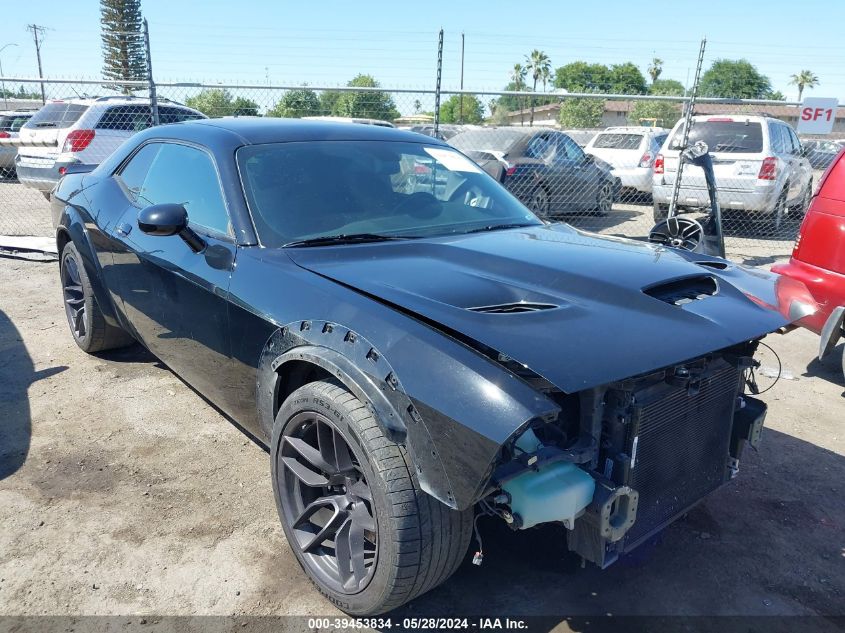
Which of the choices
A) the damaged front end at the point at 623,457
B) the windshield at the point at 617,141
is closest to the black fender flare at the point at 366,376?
the damaged front end at the point at 623,457

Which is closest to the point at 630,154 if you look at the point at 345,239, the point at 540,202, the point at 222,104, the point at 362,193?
the point at 540,202

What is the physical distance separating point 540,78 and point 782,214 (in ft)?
297

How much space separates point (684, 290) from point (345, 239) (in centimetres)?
137

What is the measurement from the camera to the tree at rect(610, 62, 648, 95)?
89562 millimetres

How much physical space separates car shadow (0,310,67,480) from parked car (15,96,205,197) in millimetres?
5403

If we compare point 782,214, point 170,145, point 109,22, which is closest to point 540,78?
point 109,22

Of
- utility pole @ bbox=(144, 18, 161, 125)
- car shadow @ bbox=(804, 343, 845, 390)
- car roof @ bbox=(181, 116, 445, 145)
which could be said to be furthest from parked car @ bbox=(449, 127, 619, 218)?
car roof @ bbox=(181, 116, 445, 145)

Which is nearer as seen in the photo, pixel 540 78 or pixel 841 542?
pixel 841 542

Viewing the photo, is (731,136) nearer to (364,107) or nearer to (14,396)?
(364,107)

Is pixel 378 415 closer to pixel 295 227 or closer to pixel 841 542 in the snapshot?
pixel 295 227

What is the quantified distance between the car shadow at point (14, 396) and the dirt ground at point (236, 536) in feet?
0.05

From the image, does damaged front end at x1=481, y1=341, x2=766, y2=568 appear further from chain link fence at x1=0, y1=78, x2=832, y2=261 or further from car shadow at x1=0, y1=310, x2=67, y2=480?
chain link fence at x1=0, y1=78, x2=832, y2=261

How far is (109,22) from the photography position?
2115 inches

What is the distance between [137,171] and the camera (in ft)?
12.3
